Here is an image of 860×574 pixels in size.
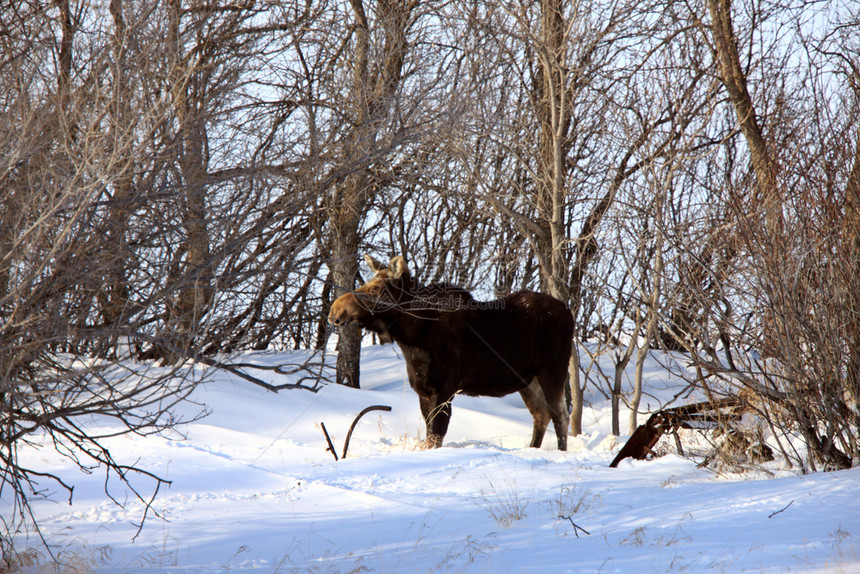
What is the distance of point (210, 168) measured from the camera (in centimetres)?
496

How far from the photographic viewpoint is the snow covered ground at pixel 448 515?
3.63 m

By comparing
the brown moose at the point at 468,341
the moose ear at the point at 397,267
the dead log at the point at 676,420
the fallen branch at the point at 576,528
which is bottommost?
the fallen branch at the point at 576,528

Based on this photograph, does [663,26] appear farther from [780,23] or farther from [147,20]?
[147,20]

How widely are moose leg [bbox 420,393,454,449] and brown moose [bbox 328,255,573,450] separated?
0.01 meters

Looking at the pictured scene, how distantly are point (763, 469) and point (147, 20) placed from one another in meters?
5.07

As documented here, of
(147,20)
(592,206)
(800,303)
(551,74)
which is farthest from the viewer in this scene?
(592,206)

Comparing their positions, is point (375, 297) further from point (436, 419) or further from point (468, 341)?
point (436, 419)

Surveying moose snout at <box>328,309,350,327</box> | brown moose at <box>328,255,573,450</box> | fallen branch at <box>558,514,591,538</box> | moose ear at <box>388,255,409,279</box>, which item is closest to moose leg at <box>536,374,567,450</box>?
brown moose at <box>328,255,573,450</box>

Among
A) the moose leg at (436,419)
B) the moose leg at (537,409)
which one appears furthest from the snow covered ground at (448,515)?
the moose leg at (537,409)

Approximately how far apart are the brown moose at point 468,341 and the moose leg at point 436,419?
0.03 ft

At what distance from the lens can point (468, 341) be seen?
7508 millimetres

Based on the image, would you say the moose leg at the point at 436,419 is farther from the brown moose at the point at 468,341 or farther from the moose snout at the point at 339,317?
the moose snout at the point at 339,317

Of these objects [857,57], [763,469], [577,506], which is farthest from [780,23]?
[577,506]

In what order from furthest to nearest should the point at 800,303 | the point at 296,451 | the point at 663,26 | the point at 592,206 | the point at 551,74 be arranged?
the point at 592,206, the point at 663,26, the point at 551,74, the point at 296,451, the point at 800,303
